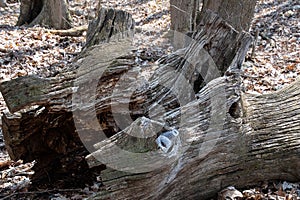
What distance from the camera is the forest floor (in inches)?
157

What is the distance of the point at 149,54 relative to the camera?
809cm

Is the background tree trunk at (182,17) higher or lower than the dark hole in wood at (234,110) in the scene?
higher

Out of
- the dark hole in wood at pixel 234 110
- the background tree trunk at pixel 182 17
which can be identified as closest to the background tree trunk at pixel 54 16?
the background tree trunk at pixel 182 17

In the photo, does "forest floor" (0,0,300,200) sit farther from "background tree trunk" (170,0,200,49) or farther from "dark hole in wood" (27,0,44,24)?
"dark hole in wood" (27,0,44,24)

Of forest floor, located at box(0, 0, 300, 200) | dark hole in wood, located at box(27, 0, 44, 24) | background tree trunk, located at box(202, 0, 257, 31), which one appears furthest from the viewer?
dark hole in wood, located at box(27, 0, 44, 24)

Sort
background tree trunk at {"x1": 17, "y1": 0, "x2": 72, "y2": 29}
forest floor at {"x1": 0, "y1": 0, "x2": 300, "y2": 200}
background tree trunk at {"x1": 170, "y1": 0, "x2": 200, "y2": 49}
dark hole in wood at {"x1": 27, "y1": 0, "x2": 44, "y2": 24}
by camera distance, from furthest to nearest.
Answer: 1. dark hole in wood at {"x1": 27, "y1": 0, "x2": 44, "y2": 24}
2. background tree trunk at {"x1": 17, "y1": 0, "x2": 72, "y2": 29}
3. background tree trunk at {"x1": 170, "y1": 0, "x2": 200, "y2": 49}
4. forest floor at {"x1": 0, "y1": 0, "x2": 300, "y2": 200}

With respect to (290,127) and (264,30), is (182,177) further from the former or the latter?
(264,30)

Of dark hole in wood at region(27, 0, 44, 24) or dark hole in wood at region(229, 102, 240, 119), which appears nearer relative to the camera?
dark hole in wood at region(229, 102, 240, 119)

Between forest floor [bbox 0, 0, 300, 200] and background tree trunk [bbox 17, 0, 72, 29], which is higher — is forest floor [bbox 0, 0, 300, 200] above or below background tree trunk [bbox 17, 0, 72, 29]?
below

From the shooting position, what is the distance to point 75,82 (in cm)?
362

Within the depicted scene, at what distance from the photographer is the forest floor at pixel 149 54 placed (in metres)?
3.98

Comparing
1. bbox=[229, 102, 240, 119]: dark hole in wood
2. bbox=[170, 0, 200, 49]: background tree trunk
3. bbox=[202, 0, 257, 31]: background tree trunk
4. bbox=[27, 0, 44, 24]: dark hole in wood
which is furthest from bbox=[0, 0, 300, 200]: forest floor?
bbox=[27, 0, 44, 24]: dark hole in wood

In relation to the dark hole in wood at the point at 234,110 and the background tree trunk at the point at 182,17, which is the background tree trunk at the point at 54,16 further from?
the dark hole in wood at the point at 234,110

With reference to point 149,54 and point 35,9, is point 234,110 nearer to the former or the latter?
point 149,54
